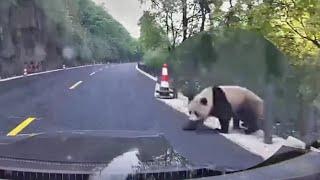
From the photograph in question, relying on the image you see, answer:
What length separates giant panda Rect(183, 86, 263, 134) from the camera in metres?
1.62

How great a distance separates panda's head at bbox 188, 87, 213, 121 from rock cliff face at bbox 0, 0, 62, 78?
1.72ft

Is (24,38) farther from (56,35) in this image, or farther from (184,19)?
(184,19)

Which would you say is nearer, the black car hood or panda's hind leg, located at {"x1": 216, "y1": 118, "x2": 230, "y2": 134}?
the black car hood

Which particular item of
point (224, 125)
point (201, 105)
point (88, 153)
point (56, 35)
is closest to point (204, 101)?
point (201, 105)

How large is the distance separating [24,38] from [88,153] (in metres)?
0.46

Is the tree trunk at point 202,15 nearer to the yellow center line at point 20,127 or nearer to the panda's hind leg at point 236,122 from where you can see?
the panda's hind leg at point 236,122

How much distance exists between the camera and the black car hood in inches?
61.4

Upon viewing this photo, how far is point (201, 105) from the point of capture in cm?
163

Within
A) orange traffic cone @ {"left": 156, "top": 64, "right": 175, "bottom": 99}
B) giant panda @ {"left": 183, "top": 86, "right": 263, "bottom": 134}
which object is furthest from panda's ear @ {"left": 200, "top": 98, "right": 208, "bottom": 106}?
orange traffic cone @ {"left": 156, "top": 64, "right": 175, "bottom": 99}

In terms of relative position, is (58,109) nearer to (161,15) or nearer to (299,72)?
(161,15)

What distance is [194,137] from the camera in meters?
1.67

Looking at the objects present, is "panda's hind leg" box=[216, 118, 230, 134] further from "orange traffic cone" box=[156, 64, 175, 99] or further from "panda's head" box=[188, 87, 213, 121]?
"orange traffic cone" box=[156, 64, 175, 99]

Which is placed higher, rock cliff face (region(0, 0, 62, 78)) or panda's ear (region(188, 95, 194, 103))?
rock cliff face (region(0, 0, 62, 78))

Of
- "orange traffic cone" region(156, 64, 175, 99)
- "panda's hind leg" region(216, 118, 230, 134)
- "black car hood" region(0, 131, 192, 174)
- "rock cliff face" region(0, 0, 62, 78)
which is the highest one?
"rock cliff face" region(0, 0, 62, 78)
